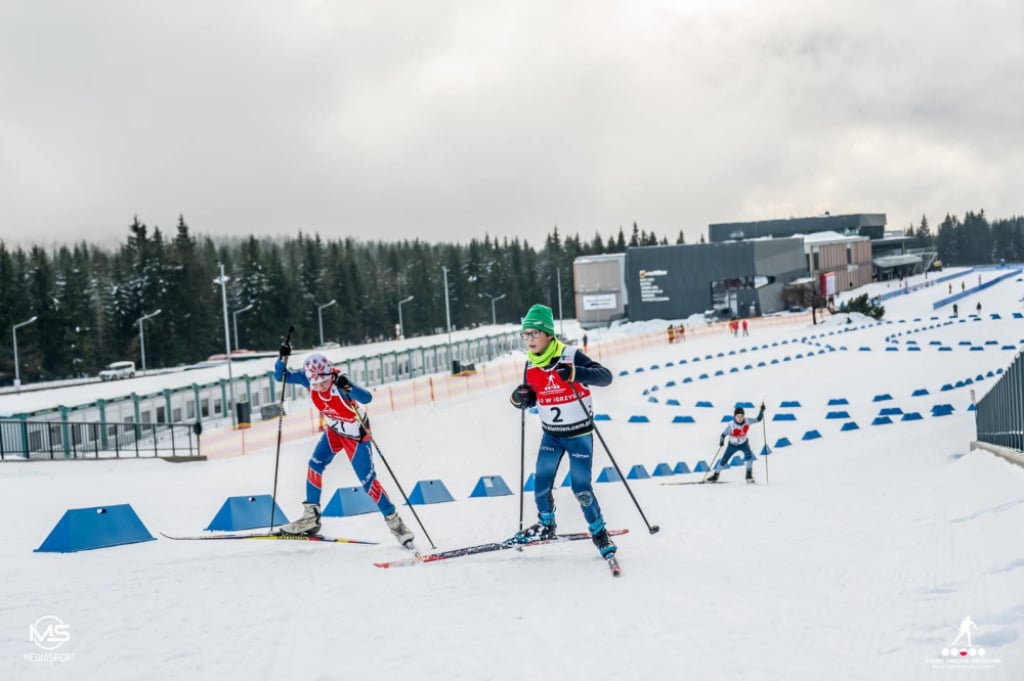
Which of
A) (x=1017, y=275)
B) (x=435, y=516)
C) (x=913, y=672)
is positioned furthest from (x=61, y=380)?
(x=1017, y=275)

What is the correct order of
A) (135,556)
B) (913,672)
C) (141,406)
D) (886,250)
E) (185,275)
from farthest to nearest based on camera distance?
1. (886,250)
2. (185,275)
3. (141,406)
4. (135,556)
5. (913,672)

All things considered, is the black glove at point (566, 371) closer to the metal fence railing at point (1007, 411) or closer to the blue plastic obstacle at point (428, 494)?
the blue plastic obstacle at point (428, 494)

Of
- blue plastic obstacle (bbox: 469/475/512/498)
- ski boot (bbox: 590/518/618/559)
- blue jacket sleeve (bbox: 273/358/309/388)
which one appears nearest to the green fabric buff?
ski boot (bbox: 590/518/618/559)

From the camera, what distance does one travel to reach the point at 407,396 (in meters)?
42.2

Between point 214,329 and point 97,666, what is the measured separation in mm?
86297

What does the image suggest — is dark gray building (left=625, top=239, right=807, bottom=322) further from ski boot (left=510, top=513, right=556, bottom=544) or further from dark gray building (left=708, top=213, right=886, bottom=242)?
ski boot (left=510, top=513, right=556, bottom=544)

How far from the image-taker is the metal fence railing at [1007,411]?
10.7m

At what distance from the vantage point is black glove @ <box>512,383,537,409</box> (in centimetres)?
683

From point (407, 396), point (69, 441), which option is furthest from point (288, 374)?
point (407, 396)

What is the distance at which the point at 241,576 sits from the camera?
6750mm

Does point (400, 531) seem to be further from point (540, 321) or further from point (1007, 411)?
point (1007, 411)

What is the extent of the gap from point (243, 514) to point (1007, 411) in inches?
396

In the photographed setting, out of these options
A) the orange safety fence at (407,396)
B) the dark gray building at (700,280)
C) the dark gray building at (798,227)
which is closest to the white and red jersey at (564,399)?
the orange safety fence at (407,396)

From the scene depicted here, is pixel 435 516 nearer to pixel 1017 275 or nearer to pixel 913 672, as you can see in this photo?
pixel 913 672
